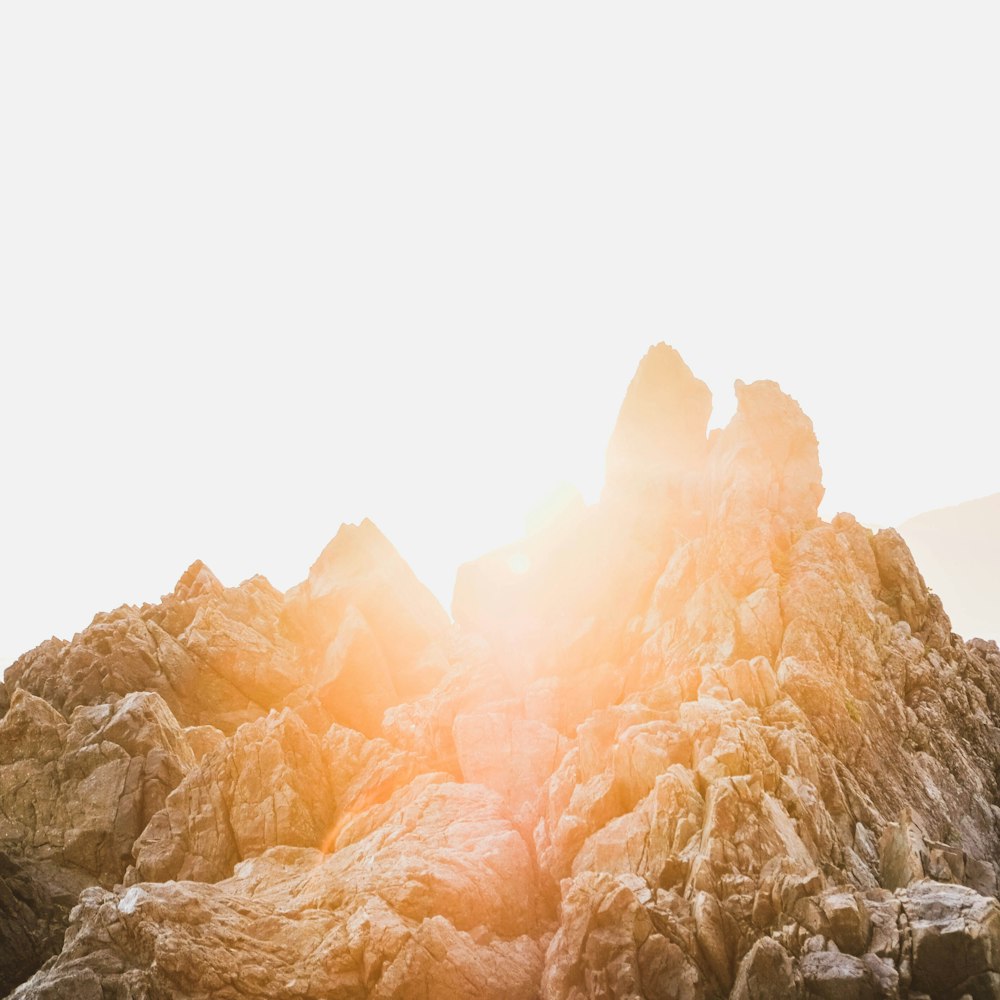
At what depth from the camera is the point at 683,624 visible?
53531 millimetres

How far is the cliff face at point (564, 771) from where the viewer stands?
31328 mm

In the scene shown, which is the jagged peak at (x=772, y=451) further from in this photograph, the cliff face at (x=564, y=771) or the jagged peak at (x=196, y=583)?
the jagged peak at (x=196, y=583)

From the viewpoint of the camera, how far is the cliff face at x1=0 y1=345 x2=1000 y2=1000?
103 ft

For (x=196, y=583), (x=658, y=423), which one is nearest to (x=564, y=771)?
(x=658, y=423)

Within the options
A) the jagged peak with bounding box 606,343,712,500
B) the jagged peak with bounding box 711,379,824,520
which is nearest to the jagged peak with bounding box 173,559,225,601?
the jagged peak with bounding box 606,343,712,500

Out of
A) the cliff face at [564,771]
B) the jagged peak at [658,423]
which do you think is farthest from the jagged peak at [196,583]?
the jagged peak at [658,423]

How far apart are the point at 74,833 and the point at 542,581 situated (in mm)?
43530

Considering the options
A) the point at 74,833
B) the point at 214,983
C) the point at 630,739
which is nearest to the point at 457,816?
the point at 630,739

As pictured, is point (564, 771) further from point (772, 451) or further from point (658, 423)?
point (658, 423)

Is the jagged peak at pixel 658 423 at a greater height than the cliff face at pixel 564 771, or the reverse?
the jagged peak at pixel 658 423

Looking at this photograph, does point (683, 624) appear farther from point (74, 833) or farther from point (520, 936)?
point (74, 833)

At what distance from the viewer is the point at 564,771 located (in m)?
44.6

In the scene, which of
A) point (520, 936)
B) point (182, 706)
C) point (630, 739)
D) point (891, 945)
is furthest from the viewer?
point (182, 706)

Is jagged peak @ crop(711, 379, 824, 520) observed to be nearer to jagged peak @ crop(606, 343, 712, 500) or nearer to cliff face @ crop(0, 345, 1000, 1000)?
cliff face @ crop(0, 345, 1000, 1000)
